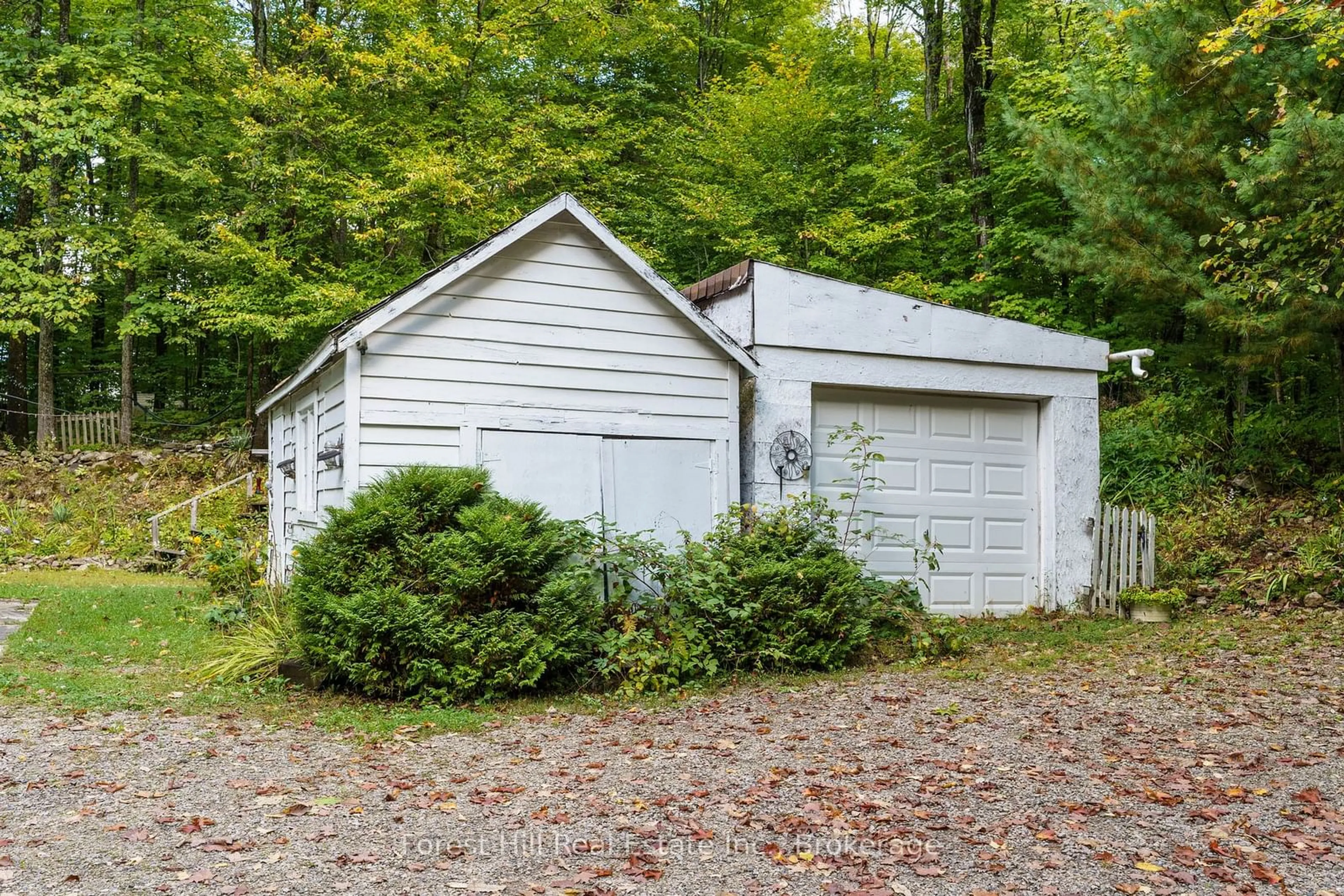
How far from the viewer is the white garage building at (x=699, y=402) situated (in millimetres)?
7668

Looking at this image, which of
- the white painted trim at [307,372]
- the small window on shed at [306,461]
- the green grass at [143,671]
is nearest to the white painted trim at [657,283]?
the white painted trim at [307,372]

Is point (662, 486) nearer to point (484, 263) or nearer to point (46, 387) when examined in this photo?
point (484, 263)

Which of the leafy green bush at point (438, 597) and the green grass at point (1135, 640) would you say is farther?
the green grass at point (1135, 640)

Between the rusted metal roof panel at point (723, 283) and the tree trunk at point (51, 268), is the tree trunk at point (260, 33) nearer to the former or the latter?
the tree trunk at point (51, 268)

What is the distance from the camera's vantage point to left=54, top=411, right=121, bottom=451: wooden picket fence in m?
18.4

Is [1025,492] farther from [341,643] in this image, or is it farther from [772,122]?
[772,122]

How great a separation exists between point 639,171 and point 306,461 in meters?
11.9

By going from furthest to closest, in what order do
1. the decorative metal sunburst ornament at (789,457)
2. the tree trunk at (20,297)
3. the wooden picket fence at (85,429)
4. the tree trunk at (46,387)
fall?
the wooden picket fence at (85,429) < the tree trunk at (46,387) < the tree trunk at (20,297) < the decorative metal sunburst ornament at (789,457)

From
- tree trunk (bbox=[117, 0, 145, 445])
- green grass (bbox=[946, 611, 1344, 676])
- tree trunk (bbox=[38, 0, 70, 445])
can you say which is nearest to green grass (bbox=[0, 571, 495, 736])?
green grass (bbox=[946, 611, 1344, 676])

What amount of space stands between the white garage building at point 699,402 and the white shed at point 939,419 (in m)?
0.02

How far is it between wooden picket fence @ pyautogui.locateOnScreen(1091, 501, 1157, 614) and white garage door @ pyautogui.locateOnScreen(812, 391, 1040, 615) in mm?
668

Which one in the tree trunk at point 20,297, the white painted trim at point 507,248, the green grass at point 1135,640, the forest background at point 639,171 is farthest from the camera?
the tree trunk at point 20,297

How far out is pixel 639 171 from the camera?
1939cm

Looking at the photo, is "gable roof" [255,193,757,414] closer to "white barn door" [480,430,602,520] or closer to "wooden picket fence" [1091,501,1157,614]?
"white barn door" [480,430,602,520]
